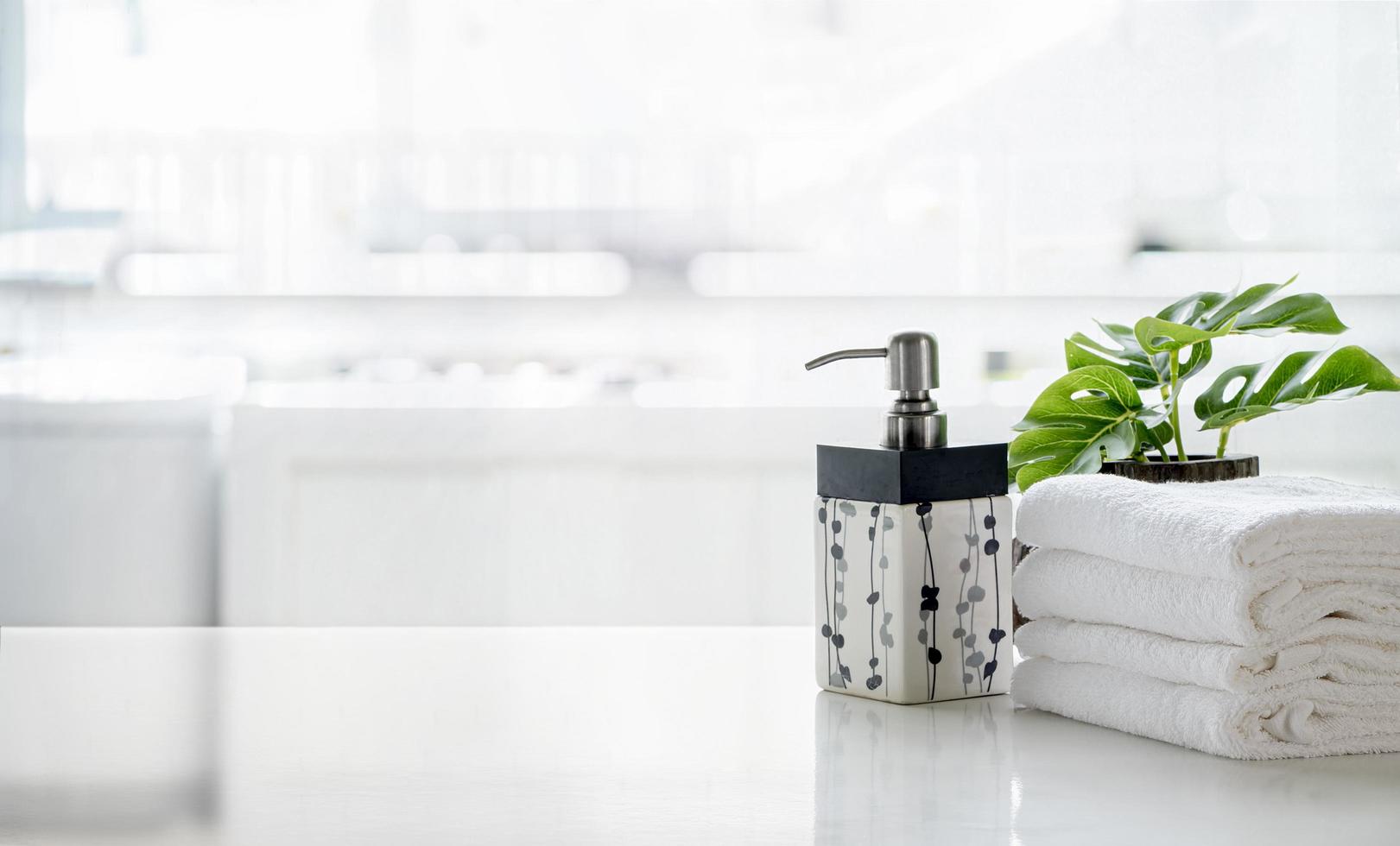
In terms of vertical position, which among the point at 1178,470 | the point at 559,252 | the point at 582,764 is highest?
the point at 559,252

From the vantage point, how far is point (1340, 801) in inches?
18.7

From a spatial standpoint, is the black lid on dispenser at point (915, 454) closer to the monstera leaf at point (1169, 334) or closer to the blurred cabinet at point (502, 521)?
the monstera leaf at point (1169, 334)

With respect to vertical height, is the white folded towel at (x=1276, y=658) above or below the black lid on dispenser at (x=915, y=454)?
below

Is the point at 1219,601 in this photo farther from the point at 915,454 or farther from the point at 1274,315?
the point at 1274,315

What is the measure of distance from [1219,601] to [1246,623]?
0.01 metres

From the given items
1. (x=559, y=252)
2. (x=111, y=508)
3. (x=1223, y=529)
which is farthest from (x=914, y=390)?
(x=111, y=508)

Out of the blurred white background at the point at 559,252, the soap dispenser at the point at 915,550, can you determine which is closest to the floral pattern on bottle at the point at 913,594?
the soap dispenser at the point at 915,550

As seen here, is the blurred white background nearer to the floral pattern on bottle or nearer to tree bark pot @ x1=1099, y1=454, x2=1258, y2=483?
tree bark pot @ x1=1099, y1=454, x2=1258, y2=483

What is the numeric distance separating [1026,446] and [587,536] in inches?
40.1

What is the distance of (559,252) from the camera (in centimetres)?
170

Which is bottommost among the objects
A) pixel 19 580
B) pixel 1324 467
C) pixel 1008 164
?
pixel 19 580

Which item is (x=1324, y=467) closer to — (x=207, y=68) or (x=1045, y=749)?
(x=1045, y=749)

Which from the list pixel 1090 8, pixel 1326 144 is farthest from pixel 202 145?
pixel 1326 144

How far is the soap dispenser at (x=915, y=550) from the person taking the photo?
599mm
